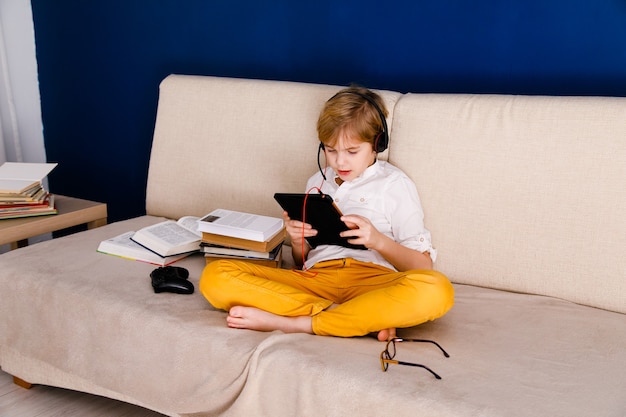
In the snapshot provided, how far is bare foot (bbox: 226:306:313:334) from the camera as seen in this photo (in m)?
1.47

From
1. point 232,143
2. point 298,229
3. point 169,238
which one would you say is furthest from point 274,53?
point 298,229

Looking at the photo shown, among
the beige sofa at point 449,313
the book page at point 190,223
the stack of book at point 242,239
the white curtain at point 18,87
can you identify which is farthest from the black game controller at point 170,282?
the white curtain at point 18,87

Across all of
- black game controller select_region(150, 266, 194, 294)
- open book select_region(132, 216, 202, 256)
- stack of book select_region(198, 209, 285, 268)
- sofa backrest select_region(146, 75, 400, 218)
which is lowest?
black game controller select_region(150, 266, 194, 294)

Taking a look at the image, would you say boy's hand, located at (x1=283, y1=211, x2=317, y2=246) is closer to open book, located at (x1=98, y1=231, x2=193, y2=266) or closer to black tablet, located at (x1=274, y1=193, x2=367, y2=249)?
black tablet, located at (x1=274, y1=193, x2=367, y2=249)

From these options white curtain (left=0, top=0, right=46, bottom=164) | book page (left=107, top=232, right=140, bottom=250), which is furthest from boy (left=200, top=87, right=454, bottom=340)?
white curtain (left=0, top=0, right=46, bottom=164)

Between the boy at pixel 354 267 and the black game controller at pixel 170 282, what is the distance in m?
0.11

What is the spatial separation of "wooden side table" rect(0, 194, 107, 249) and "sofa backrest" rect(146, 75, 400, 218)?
251mm

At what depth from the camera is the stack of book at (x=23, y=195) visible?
7.09 feet

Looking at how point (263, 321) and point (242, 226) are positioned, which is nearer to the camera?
point (263, 321)

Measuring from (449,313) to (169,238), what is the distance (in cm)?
87

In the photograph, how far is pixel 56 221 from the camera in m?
2.25

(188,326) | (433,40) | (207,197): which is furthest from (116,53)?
(188,326)

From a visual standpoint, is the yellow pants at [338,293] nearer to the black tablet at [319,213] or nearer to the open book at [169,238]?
the black tablet at [319,213]

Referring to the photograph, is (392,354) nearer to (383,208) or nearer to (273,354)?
(273,354)
